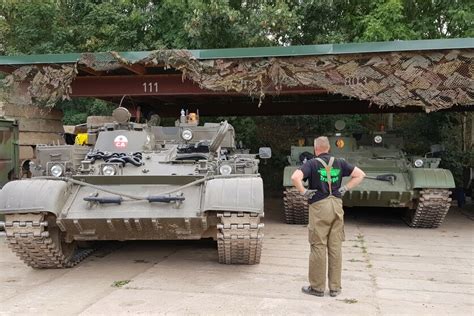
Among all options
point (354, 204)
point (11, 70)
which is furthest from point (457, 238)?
point (11, 70)

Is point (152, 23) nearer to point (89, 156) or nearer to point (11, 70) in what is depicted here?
point (11, 70)

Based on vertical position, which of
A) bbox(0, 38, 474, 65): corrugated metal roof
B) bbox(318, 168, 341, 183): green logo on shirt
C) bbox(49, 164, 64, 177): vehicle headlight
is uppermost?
bbox(0, 38, 474, 65): corrugated metal roof

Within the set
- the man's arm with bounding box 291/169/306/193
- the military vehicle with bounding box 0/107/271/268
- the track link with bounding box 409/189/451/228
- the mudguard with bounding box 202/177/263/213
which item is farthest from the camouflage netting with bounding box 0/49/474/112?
the man's arm with bounding box 291/169/306/193

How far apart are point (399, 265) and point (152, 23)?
11858 mm

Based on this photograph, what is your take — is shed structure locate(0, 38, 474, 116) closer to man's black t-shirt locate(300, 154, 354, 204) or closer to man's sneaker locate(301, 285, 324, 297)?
man's black t-shirt locate(300, 154, 354, 204)

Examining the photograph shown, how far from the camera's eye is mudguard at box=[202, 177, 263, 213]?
600 centimetres

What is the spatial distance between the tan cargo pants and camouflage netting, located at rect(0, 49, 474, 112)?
5.30 meters

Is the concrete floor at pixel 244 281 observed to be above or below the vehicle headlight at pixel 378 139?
below

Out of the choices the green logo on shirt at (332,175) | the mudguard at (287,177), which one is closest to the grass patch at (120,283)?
the green logo on shirt at (332,175)

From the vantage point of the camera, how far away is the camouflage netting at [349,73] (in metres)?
10.1

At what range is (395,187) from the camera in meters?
10.0

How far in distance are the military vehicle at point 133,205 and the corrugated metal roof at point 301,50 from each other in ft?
11.9

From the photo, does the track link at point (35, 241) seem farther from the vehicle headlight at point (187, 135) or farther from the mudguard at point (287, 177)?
the mudguard at point (287, 177)

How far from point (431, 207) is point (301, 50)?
12.1 ft
